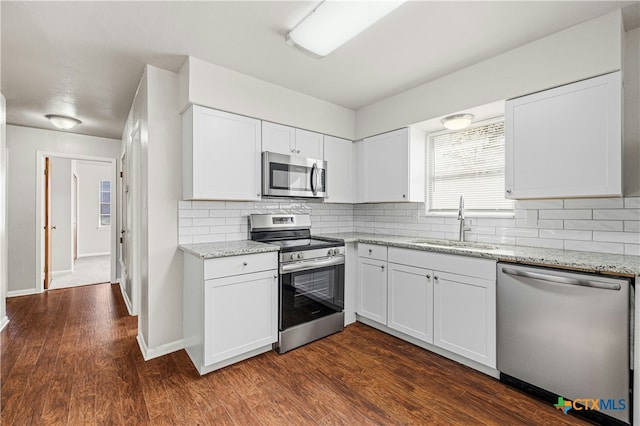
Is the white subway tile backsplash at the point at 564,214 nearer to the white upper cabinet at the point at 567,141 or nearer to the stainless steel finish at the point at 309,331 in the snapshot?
the white upper cabinet at the point at 567,141

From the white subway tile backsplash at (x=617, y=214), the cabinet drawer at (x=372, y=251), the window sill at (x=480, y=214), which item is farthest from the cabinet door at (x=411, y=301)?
the white subway tile backsplash at (x=617, y=214)

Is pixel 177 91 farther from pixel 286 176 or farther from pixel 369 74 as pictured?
pixel 369 74

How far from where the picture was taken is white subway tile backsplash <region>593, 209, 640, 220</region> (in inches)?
78.1

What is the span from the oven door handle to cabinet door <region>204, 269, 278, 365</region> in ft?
0.32

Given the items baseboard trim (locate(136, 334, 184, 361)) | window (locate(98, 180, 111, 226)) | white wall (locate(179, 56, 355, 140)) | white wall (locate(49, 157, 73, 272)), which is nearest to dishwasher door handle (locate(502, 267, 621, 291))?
white wall (locate(179, 56, 355, 140))

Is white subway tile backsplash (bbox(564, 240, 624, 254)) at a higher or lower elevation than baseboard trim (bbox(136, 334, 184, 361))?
higher

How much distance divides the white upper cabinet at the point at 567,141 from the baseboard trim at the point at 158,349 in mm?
3097

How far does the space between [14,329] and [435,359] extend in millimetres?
4170

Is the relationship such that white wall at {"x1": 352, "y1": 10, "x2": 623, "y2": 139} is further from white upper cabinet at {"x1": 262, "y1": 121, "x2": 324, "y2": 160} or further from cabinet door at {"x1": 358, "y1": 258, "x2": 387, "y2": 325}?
cabinet door at {"x1": 358, "y1": 258, "x2": 387, "y2": 325}

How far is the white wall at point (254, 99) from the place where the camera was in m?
2.43

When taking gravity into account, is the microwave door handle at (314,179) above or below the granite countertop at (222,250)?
above

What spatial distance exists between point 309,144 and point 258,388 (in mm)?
2332

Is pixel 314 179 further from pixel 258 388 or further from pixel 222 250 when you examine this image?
pixel 258 388

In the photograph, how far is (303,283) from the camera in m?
2.71
